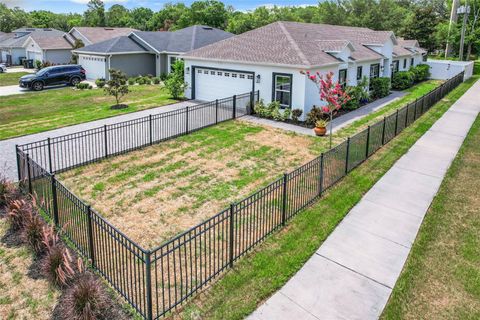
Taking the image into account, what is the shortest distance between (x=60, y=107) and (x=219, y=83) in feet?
31.5

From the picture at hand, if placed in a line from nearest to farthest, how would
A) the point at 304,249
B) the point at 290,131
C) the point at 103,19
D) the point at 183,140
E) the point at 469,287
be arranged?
1. the point at 469,287
2. the point at 304,249
3. the point at 183,140
4. the point at 290,131
5. the point at 103,19

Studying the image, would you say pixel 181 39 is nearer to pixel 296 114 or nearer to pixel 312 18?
pixel 296 114

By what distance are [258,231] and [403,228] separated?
3390 mm

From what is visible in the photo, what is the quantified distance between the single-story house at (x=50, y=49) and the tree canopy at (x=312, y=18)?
28069mm

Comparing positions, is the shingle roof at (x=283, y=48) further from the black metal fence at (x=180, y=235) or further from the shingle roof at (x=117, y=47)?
the shingle roof at (x=117, y=47)

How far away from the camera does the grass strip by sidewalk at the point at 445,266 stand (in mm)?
6434

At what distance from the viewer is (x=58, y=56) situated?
43938 mm

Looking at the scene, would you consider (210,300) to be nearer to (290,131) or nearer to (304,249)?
(304,249)

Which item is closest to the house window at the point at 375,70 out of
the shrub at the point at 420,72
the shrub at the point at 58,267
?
the shrub at the point at 420,72

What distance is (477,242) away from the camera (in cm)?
849

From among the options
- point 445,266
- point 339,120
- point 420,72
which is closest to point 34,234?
point 445,266

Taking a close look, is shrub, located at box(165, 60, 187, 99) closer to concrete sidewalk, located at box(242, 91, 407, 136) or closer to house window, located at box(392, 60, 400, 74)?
concrete sidewalk, located at box(242, 91, 407, 136)

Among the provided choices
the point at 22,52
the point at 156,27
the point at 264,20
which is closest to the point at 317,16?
the point at 264,20

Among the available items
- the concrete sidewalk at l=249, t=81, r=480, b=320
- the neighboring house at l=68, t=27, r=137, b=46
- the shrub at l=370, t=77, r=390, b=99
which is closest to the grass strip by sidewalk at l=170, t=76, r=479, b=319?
the concrete sidewalk at l=249, t=81, r=480, b=320
